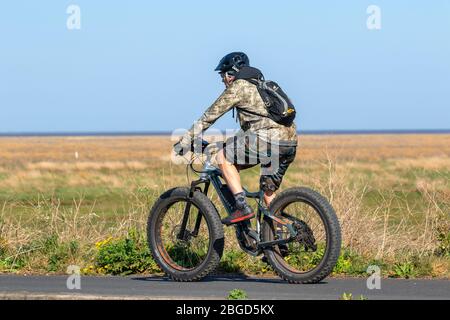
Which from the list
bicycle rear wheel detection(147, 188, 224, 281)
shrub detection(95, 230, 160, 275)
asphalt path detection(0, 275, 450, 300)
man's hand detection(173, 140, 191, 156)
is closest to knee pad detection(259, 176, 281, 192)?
bicycle rear wheel detection(147, 188, 224, 281)

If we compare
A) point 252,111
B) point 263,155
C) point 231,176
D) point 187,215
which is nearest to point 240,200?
point 231,176

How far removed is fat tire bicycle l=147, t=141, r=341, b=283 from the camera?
9508 mm

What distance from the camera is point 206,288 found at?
373 inches

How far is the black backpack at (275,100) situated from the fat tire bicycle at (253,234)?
0.69m

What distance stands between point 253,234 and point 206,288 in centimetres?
81

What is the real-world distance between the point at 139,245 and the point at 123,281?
3.38 ft

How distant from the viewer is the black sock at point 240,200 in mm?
9867

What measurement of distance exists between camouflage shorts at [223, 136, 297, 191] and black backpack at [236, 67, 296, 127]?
9.6 inches

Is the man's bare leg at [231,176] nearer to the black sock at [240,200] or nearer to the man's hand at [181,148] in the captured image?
the black sock at [240,200]

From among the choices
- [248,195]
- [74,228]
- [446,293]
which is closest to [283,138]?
[248,195]

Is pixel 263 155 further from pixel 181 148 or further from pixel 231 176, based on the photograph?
pixel 181 148

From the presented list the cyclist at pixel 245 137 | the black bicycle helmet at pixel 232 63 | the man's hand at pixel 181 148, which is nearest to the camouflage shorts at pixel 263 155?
the cyclist at pixel 245 137

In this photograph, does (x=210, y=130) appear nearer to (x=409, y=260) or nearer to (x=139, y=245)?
(x=139, y=245)

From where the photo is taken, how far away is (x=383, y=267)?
10.6m
